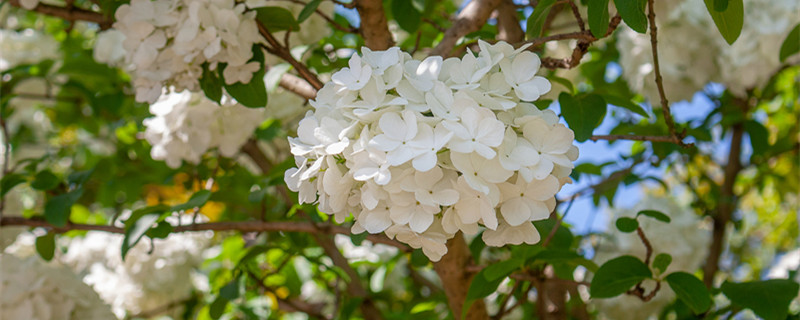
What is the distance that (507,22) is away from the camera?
1711 mm

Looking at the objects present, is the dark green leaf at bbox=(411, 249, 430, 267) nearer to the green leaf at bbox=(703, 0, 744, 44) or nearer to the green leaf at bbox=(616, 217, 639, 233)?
the green leaf at bbox=(616, 217, 639, 233)

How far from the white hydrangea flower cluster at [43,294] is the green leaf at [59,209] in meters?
0.15

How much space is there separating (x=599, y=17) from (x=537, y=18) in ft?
0.37

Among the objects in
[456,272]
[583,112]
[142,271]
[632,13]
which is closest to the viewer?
[632,13]

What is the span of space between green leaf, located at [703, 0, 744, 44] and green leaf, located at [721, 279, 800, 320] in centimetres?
50

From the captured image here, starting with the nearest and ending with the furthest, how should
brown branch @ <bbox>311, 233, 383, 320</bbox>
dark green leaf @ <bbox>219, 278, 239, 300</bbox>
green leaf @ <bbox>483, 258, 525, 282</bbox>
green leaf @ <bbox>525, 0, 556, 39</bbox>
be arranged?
1. green leaf @ <bbox>525, 0, 556, 39</bbox>
2. green leaf @ <bbox>483, 258, 525, 282</bbox>
3. dark green leaf @ <bbox>219, 278, 239, 300</bbox>
4. brown branch @ <bbox>311, 233, 383, 320</bbox>

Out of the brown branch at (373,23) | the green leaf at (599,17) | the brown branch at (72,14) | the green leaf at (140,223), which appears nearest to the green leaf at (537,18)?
the green leaf at (599,17)

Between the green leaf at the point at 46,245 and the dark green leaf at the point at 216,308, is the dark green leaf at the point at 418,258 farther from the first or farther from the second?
the green leaf at the point at 46,245

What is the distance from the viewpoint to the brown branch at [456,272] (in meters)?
1.40

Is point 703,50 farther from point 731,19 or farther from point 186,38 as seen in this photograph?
point 186,38

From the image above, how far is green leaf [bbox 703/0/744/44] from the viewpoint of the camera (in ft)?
3.36

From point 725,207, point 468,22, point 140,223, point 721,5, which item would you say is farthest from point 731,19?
point 725,207

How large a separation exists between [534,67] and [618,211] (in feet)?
5.11

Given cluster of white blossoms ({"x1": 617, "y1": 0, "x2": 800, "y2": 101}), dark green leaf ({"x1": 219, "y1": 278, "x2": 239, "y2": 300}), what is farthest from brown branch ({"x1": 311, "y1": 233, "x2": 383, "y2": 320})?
cluster of white blossoms ({"x1": 617, "y1": 0, "x2": 800, "y2": 101})
